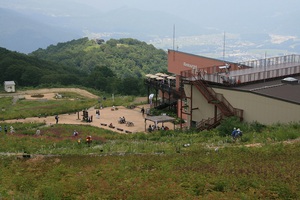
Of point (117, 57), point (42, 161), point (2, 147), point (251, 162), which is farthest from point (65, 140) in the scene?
point (117, 57)

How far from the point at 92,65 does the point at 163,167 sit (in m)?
117

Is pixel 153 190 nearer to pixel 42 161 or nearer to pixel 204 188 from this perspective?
pixel 204 188

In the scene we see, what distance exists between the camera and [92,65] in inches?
5217

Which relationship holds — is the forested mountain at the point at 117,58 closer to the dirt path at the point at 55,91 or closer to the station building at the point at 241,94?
the dirt path at the point at 55,91

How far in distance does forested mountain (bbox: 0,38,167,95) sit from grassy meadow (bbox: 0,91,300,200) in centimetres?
5875

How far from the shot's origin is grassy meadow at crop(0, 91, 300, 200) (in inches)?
567

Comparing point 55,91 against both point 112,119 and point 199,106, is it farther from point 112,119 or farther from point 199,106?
point 199,106

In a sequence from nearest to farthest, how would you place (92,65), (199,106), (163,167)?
1. (163,167)
2. (199,106)
3. (92,65)

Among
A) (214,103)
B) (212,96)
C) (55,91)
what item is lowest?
(55,91)

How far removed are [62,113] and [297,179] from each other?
3324 centimetres

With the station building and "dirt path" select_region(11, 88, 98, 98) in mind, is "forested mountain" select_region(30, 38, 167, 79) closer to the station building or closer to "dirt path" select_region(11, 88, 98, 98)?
"dirt path" select_region(11, 88, 98, 98)

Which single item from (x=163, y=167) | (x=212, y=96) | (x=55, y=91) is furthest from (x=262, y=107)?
(x=55, y=91)

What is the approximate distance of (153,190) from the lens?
14.3m

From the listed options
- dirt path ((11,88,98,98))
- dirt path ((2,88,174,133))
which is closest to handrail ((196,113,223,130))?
dirt path ((2,88,174,133))
